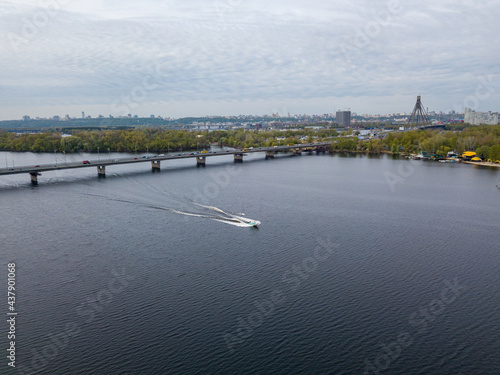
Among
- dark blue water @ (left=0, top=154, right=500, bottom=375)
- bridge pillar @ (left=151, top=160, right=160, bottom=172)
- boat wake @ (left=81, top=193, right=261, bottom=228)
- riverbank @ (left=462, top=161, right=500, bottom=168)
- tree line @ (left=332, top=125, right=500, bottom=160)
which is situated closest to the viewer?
dark blue water @ (left=0, top=154, right=500, bottom=375)

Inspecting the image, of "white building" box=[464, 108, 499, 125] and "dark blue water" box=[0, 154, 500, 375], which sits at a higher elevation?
"white building" box=[464, 108, 499, 125]

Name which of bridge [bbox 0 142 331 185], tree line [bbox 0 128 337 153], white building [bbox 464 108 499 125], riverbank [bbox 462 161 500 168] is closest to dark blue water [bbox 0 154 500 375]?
bridge [bbox 0 142 331 185]

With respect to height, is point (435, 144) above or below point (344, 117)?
below

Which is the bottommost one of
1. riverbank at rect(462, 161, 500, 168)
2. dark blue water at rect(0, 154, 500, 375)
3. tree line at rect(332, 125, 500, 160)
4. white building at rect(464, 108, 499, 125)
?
dark blue water at rect(0, 154, 500, 375)

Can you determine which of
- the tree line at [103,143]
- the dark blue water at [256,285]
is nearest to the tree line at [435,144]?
the tree line at [103,143]

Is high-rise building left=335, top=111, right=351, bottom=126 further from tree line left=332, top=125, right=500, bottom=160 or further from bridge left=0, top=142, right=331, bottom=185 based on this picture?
bridge left=0, top=142, right=331, bottom=185

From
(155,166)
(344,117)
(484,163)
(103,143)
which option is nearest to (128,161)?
(155,166)

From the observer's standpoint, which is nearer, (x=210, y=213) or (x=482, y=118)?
(x=210, y=213)

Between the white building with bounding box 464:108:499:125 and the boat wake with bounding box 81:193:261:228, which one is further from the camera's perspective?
the white building with bounding box 464:108:499:125

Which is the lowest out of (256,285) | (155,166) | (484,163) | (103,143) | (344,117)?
(256,285)

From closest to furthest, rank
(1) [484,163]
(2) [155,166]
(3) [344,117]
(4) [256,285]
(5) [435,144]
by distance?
(4) [256,285]
(2) [155,166]
(1) [484,163]
(5) [435,144]
(3) [344,117]

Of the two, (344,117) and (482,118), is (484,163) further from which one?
(344,117)
